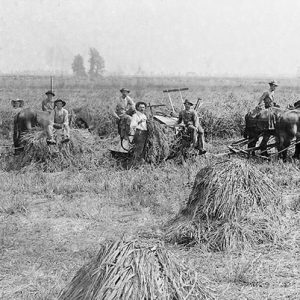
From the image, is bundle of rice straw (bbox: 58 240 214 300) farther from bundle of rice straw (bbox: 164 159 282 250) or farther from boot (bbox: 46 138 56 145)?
boot (bbox: 46 138 56 145)

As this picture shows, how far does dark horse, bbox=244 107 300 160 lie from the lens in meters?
9.57

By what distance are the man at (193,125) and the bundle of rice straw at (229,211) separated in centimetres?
360

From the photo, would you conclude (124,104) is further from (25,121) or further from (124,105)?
(25,121)

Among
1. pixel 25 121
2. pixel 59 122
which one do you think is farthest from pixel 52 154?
pixel 25 121

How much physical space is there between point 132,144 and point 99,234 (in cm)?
413

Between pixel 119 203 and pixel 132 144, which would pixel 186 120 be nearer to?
pixel 132 144

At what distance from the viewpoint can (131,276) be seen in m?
2.78

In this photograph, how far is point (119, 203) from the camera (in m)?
7.29

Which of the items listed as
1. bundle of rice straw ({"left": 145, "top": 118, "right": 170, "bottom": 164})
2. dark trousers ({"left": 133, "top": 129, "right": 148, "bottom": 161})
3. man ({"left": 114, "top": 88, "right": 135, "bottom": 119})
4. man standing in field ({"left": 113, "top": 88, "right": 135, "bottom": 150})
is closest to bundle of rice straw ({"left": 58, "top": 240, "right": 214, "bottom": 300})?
bundle of rice straw ({"left": 145, "top": 118, "right": 170, "bottom": 164})

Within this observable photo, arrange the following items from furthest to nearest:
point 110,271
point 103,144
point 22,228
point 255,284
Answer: point 103,144, point 22,228, point 255,284, point 110,271

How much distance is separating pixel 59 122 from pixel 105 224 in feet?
13.7

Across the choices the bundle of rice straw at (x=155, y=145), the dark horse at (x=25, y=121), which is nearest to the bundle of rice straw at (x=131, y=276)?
the bundle of rice straw at (x=155, y=145)

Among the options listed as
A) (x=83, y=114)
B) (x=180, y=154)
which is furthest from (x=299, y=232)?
(x=83, y=114)

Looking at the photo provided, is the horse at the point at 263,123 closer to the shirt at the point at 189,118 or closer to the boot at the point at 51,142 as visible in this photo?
the shirt at the point at 189,118
